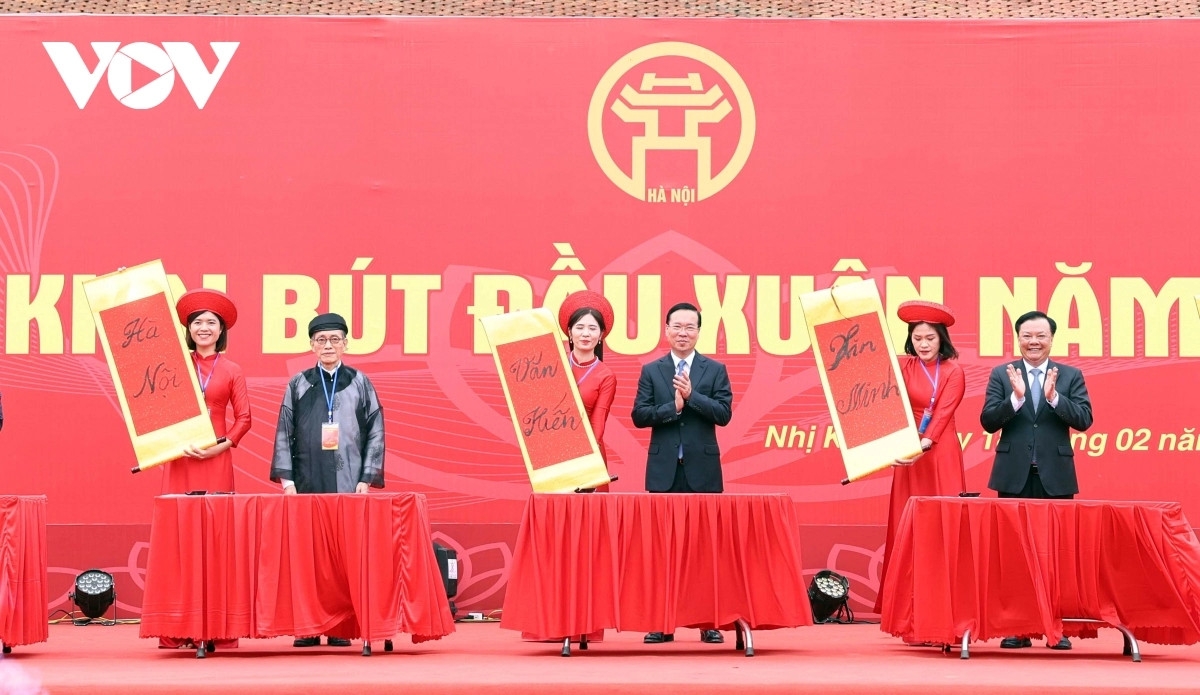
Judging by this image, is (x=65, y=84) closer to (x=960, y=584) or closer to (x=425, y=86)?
(x=425, y=86)

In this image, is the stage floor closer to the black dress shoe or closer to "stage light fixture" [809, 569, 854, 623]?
the black dress shoe

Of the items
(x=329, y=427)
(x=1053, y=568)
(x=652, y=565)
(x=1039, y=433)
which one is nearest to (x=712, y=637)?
(x=652, y=565)

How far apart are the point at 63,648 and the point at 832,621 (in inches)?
145

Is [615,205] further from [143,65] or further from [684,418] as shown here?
[143,65]

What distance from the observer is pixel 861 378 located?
232 inches

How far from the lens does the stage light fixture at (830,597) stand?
7422 millimetres

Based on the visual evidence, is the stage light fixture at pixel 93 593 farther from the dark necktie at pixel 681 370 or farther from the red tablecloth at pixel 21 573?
the dark necktie at pixel 681 370

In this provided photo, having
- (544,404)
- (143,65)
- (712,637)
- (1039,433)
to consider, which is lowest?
(712,637)

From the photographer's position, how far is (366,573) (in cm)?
559

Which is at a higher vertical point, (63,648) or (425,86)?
(425,86)

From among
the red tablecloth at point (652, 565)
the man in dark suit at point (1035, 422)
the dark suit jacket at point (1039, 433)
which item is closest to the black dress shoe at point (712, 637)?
the red tablecloth at point (652, 565)

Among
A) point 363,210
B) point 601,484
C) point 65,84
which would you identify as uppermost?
point 65,84

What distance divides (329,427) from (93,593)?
6.53ft

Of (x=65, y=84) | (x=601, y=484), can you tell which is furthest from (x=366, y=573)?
(x=65, y=84)
